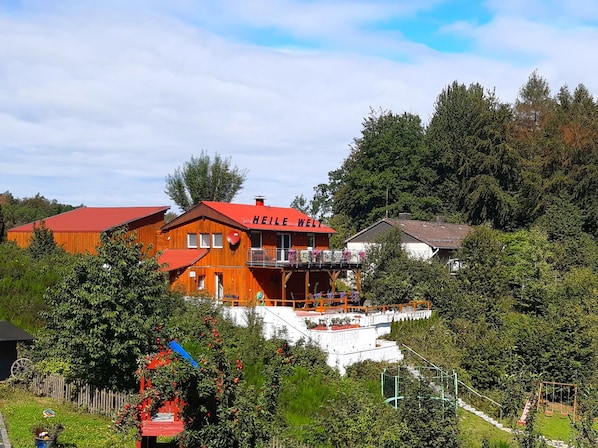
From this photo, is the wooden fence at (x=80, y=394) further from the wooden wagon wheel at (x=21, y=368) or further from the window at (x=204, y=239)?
the window at (x=204, y=239)

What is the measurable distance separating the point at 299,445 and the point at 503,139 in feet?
137

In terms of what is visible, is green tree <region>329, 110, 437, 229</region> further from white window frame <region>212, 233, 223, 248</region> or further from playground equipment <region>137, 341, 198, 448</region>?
playground equipment <region>137, 341, 198, 448</region>

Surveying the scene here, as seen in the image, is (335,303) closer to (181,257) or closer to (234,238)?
(234,238)

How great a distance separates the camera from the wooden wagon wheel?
20.5 m

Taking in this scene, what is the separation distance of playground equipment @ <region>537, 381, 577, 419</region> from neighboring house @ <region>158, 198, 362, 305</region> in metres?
10.9

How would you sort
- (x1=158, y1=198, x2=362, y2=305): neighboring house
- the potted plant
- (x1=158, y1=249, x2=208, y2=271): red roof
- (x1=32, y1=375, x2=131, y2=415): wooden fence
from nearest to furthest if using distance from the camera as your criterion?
the potted plant → (x1=32, y1=375, x2=131, y2=415): wooden fence → (x1=158, y1=198, x2=362, y2=305): neighboring house → (x1=158, y1=249, x2=208, y2=271): red roof

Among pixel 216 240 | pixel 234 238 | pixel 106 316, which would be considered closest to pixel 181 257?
pixel 216 240

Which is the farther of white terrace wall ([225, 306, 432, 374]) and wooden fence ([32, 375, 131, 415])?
white terrace wall ([225, 306, 432, 374])

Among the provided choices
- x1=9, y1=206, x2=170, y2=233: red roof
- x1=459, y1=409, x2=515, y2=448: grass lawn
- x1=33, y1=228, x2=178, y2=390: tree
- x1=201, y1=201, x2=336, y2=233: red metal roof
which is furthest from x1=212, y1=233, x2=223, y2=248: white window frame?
x1=459, y1=409, x2=515, y2=448: grass lawn

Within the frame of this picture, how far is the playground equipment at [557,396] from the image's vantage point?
1079 inches

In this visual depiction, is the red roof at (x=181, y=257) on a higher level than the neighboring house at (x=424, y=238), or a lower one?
lower

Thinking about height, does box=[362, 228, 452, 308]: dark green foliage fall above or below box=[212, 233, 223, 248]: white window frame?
→ below

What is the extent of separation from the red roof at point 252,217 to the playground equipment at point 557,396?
45.8 ft

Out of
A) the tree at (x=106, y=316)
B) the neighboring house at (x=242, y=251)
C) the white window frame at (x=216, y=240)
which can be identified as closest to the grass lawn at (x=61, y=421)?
the tree at (x=106, y=316)
